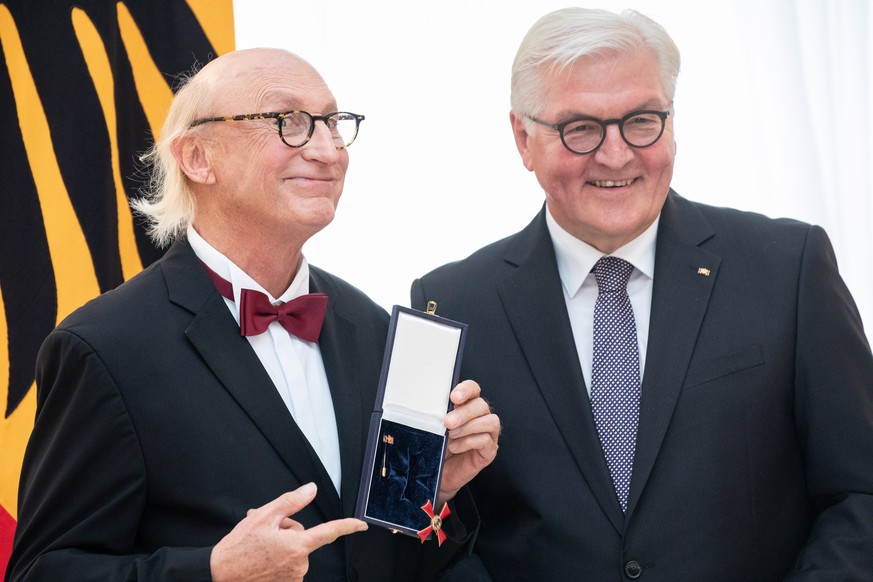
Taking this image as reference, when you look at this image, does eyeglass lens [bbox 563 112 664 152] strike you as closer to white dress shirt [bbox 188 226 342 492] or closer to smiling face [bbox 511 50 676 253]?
smiling face [bbox 511 50 676 253]

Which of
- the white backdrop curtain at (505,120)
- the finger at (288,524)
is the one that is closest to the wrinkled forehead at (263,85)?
the finger at (288,524)

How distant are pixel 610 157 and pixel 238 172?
3.05ft

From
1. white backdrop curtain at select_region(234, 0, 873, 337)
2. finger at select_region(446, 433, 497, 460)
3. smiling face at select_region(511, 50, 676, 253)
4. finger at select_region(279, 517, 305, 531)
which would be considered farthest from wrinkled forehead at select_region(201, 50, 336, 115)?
white backdrop curtain at select_region(234, 0, 873, 337)

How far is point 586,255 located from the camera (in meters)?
2.52

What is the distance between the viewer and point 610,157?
240 centimetres

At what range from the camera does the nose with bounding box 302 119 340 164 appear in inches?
94.7

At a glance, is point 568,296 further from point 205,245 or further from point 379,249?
point 379,249

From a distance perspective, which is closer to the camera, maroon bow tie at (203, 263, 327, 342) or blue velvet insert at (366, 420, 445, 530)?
blue velvet insert at (366, 420, 445, 530)

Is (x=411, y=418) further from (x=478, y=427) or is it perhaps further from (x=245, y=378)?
(x=245, y=378)

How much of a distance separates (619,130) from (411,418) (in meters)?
0.90

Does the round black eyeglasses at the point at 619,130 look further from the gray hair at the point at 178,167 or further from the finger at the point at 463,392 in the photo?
the gray hair at the point at 178,167

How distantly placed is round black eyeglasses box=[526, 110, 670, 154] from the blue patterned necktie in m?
0.35

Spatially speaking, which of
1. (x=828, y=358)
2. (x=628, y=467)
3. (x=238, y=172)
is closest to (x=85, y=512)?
(x=238, y=172)

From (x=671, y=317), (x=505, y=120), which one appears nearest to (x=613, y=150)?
(x=671, y=317)
